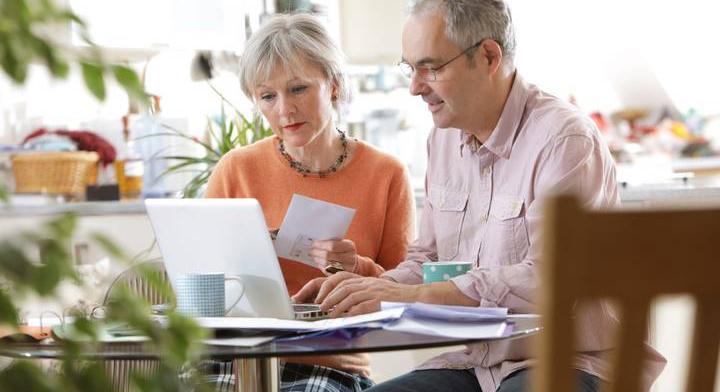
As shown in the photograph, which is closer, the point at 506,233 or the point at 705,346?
the point at 705,346

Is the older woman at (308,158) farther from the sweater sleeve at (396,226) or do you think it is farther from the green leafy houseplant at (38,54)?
the green leafy houseplant at (38,54)

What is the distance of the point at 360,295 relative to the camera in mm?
1947

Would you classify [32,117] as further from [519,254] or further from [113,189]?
[519,254]

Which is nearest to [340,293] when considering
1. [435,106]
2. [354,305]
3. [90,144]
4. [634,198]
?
[354,305]

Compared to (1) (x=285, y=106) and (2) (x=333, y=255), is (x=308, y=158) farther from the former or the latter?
(2) (x=333, y=255)

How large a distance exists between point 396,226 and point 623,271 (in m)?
1.76

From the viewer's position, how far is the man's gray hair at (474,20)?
228 cm

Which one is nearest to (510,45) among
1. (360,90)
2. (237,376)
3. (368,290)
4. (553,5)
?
(368,290)

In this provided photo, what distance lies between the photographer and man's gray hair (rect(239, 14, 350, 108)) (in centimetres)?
259

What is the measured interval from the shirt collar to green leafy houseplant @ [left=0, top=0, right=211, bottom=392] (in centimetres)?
166

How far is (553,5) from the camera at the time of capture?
18.9 ft

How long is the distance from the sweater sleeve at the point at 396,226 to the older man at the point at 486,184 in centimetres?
20

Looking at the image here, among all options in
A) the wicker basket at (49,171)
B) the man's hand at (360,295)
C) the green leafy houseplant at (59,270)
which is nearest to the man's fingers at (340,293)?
the man's hand at (360,295)

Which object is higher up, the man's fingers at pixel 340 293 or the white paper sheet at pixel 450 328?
→ the man's fingers at pixel 340 293
